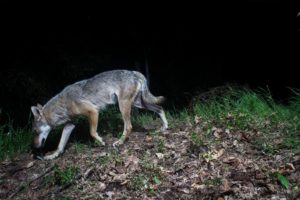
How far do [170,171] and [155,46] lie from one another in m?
7.00

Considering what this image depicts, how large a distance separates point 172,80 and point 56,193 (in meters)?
7.16

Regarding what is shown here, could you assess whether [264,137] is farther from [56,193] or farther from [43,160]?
[43,160]

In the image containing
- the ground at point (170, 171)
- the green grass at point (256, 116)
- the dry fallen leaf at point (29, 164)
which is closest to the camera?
→ the ground at point (170, 171)

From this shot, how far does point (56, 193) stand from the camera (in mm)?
6555

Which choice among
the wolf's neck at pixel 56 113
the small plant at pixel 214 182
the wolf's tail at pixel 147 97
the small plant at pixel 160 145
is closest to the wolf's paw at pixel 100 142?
the wolf's neck at pixel 56 113

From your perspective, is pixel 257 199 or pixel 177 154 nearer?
pixel 257 199

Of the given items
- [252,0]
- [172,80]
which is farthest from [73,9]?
[252,0]

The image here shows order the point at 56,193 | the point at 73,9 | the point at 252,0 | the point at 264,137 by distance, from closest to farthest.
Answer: the point at 56,193 → the point at 264,137 → the point at 252,0 → the point at 73,9

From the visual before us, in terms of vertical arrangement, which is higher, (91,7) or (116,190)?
(91,7)

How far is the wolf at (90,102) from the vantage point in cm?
891

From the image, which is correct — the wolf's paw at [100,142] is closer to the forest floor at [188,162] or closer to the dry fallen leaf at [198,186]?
the forest floor at [188,162]

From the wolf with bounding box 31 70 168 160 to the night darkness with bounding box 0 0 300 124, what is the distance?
84.5 inches

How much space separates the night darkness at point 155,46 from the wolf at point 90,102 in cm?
215

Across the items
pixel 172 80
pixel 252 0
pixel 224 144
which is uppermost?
pixel 252 0
